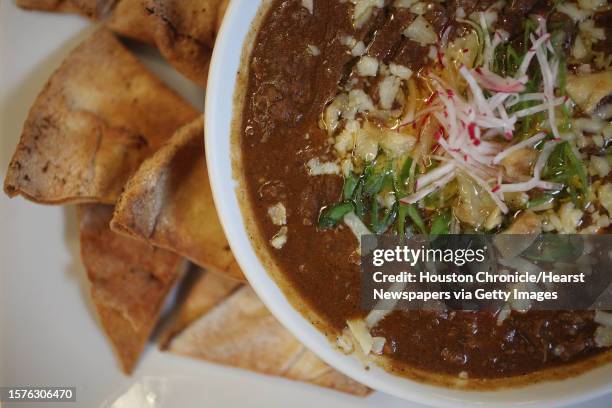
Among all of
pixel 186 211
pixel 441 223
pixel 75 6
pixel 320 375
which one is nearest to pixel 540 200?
pixel 441 223

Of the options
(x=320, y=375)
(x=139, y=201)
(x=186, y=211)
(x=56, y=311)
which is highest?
(x=139, y=201)

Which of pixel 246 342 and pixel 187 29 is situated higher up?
pixel 187 29

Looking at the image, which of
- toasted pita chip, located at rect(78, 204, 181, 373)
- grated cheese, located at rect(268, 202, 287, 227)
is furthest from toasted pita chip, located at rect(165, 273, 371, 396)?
grated cheese, located at rect(268, 202, 287, 227)

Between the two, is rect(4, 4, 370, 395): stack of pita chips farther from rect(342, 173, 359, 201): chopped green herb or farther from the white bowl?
rect(342, 173, 359, 201): chopped green herb

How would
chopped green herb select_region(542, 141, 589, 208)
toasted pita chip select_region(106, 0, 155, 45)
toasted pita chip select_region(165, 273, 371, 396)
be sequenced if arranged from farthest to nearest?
toasted pita chip select_region(165, 273, 371, 396), toasted pita chip select_region(106, 0, 155, 45), chopped green herb select_region(542, 141, 589, 208)

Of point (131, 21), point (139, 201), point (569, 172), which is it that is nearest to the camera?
point (569, 172)

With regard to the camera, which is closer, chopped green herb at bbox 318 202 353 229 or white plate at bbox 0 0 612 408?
chopped green herb at bbox 318 202 353 229

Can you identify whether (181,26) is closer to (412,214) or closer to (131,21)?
(131,21)

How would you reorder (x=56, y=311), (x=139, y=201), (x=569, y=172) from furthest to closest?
(x=56, y=311)
(x=139, y=201)
(x=569, y=172)
